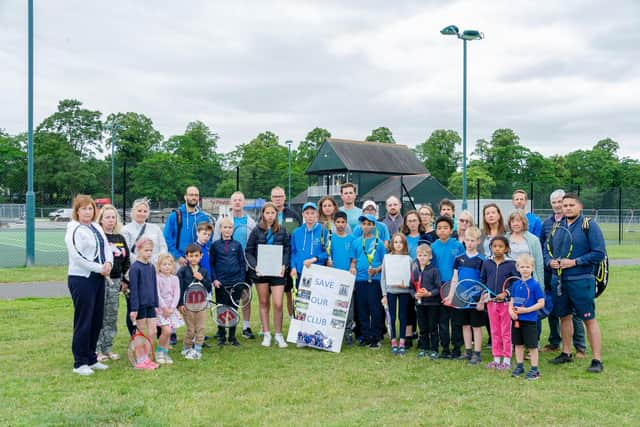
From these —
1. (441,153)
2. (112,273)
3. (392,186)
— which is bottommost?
(112,273)

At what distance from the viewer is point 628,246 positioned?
26.4 meters

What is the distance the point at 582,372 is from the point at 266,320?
12.9ft

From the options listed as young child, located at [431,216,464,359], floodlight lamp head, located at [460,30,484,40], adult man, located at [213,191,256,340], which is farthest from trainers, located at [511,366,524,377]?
floodlight lamp head, located at [460,30,484,40]

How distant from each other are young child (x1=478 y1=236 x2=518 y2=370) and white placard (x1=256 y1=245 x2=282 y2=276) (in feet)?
8.57

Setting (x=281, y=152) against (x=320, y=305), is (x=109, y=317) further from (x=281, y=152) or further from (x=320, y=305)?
(x=281, y=152)

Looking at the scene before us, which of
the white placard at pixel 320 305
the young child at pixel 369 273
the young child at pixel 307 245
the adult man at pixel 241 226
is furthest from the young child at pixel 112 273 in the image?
the young child at pixel 369 273

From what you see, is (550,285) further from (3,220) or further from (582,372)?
(3,220)

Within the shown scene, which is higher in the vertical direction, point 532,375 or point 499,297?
point 499,297

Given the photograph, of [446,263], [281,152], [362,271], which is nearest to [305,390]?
[362,271]

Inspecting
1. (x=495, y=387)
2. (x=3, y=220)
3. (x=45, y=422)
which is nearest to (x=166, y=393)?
(x=45, y=422)

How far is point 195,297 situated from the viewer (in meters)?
7.07

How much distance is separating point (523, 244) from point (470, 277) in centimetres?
75

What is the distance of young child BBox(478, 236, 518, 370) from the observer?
6.43 meters

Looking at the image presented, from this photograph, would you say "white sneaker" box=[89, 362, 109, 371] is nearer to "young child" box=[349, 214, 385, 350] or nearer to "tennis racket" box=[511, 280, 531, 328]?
"young child" box=[349, 214, 385, 350]
